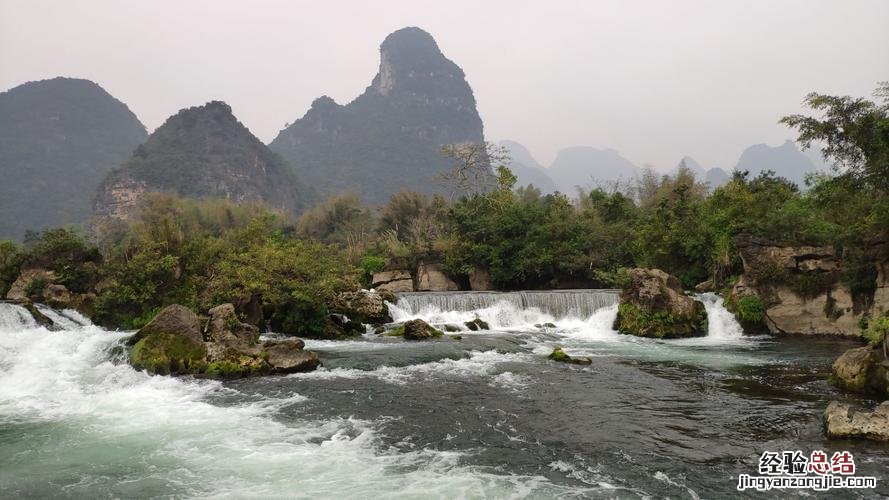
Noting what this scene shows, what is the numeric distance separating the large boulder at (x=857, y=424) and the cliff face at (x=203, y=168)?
79.3 metres

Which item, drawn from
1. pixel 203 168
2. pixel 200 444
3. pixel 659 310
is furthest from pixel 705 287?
pixel 203 168

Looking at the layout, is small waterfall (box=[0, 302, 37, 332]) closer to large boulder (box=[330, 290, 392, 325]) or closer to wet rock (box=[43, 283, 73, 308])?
wet rock (box=[43, 283, 73, 308])

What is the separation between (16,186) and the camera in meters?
94.4

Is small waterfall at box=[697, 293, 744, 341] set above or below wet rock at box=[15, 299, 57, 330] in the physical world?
below

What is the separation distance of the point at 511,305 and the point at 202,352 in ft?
42.8

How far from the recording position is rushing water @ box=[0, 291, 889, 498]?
601 cm

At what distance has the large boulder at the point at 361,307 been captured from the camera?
63.9 feet

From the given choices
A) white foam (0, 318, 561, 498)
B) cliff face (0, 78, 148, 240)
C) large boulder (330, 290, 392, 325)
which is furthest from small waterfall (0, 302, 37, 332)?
cliff face (0, 78, 148, 240)

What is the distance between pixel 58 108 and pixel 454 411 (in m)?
150

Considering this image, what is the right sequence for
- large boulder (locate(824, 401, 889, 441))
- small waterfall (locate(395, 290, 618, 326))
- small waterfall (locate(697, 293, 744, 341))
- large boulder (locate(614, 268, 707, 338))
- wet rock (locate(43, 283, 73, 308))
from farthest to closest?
small waterfall (locate(395, 290, 618, 326)) → small waterfall (locate(697, 293, 744, 341)) → large boulder (locate(614, 268, 707, 338)) → wet rock (locate(43, 283, 73, 308)) → large boulder (locate(824, 401, 889, 441))

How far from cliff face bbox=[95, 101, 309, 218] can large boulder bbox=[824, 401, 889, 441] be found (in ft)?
260

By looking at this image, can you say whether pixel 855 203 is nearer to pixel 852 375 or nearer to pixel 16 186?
pixel 852 375

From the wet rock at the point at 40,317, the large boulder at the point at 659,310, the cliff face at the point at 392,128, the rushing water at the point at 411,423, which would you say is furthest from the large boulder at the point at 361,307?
the cliff face at the point at 392,128
